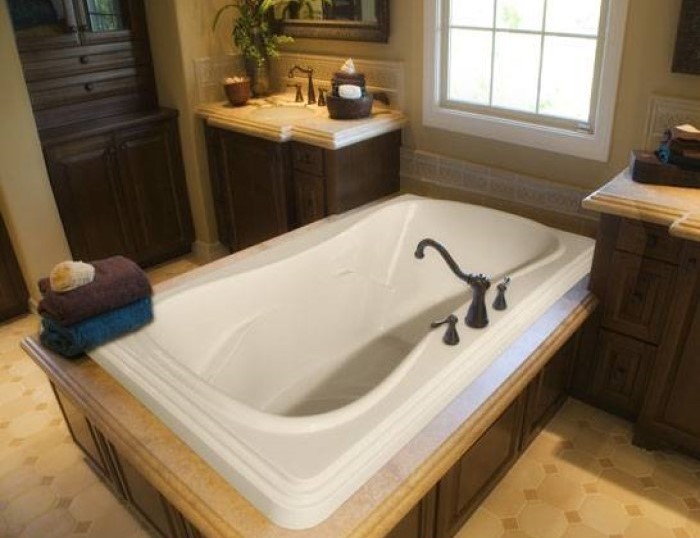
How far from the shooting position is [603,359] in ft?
6.85

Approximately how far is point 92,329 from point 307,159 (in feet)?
4.55

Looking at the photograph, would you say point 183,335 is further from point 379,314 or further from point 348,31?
point 348,31

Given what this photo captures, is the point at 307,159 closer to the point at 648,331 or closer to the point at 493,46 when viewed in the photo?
the point at 493,46

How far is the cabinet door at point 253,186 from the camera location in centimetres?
284

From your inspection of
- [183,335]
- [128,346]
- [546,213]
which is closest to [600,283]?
[546,213]

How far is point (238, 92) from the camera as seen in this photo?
3.06 m

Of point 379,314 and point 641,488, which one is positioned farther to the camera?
point 379,314

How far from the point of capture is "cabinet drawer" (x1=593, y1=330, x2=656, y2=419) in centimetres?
200

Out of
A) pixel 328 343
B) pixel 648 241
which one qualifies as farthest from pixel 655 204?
pixel 328 343

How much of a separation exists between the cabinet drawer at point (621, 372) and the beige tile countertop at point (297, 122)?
1337 millimetres

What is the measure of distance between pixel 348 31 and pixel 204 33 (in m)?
0.76

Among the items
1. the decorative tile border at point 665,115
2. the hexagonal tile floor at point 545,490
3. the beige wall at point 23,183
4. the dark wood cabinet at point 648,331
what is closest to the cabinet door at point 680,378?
the dark wood cabinet at point 648,331

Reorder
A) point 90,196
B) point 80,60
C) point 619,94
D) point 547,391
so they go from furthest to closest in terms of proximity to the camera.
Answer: point 90,196
point 80,60
point 619,94
point 547,391

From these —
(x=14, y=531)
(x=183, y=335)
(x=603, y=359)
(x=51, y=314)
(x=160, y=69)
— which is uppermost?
(x=160, y=69)
